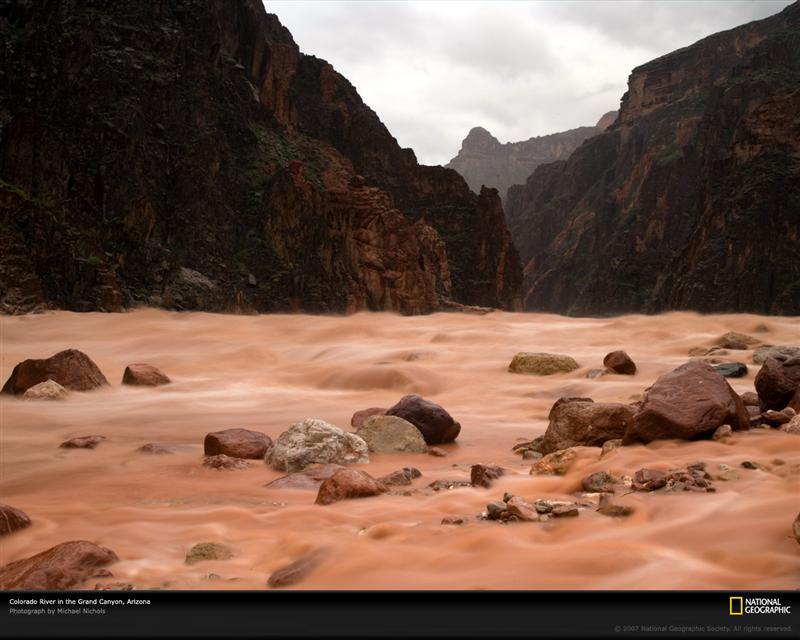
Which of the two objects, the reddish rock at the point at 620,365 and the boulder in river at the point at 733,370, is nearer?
the boulder in river at the point at 733,370

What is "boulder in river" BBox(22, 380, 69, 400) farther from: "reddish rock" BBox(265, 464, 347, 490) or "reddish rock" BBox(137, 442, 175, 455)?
"reddish rock" BBox(265, 464, 347, 490)

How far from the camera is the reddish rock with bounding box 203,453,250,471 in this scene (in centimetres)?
451

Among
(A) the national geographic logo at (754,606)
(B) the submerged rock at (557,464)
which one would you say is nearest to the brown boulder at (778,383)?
(B) the submerged rock at (557,464)

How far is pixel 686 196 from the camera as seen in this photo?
99.6m

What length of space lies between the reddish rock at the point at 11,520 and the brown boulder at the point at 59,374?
17.9 ft

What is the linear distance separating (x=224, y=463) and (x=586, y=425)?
2.69 meters

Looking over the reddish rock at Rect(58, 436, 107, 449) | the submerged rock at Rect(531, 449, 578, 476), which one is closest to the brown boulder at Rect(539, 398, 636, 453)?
the submerged rock at Rect(531, 449, 578, 476)

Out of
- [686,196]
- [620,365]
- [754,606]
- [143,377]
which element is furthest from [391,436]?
[686,196]

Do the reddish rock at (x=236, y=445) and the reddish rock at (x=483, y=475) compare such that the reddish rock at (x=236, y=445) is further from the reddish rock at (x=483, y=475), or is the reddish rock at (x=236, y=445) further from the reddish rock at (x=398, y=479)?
the reddish rock at (x=483, y=475)

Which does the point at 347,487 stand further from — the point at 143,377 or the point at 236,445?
the point at 143,377

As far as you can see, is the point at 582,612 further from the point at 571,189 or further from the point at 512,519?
the point at 571,189

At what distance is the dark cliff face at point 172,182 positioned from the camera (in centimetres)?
2748

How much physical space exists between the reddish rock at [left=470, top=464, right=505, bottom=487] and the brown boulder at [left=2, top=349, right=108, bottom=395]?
632cm

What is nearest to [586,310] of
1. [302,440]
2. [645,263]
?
[645,263]
